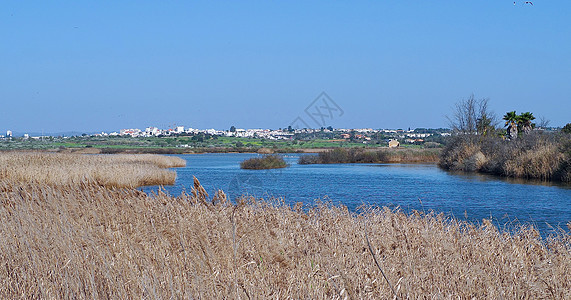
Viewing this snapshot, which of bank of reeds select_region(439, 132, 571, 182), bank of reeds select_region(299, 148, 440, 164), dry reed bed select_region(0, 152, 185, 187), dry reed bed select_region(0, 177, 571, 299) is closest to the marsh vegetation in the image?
dry reed bed select_region(0, 177, 571, 299)

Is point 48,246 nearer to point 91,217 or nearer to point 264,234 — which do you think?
point 91,217

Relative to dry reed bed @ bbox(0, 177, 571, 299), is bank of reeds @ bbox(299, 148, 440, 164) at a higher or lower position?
lower

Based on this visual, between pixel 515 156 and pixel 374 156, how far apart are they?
23.3 metres

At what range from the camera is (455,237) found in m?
7.93

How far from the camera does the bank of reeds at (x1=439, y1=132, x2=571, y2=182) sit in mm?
30250

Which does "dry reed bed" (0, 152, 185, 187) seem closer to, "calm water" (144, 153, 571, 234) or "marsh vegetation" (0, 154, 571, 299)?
"calm water" (144, 153, 571, 234)

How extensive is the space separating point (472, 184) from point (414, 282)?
25405mm

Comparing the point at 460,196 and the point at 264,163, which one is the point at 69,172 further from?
the point at 264,163

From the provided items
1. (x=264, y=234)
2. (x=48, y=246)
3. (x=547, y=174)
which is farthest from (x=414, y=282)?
(x=547, y=174)

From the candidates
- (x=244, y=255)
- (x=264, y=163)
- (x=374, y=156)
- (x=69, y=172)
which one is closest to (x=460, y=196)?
(x=69, y=172)

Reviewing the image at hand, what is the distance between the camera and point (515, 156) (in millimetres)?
34656

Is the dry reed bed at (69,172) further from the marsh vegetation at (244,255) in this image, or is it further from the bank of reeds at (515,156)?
the bank of reeds at (515,156)

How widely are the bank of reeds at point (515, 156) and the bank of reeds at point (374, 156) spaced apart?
908cm

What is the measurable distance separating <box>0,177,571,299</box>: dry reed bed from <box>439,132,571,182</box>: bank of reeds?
24.2 meters
